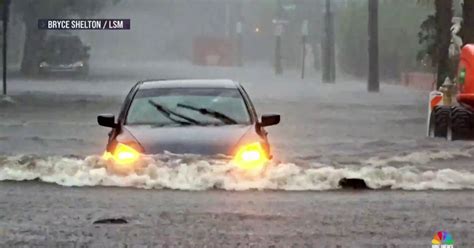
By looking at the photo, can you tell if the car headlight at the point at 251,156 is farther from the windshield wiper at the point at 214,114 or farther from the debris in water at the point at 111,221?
the debris in water at the point at 111,221

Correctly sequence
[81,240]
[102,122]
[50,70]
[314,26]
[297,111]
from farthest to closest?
[314,26] < [50,70] < [297,111] < [102,122] < [81,240]

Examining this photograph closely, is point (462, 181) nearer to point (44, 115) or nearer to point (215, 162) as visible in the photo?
point (215, 162)

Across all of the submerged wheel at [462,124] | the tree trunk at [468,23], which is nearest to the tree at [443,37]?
the tree trunk at [468,23]

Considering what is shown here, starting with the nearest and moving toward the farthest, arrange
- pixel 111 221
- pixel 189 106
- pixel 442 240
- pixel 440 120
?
pixel 442 240 < pixel 111 221 < pixel 189 106 < pixel 440 120

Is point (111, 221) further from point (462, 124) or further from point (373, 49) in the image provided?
point (373, 49)

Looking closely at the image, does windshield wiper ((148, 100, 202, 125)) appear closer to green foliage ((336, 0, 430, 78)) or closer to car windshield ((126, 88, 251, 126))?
car windshield ((126, 88, 251, 126))

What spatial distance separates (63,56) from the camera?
51281mm

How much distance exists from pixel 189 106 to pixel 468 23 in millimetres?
14688

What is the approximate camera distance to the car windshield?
45.6ft

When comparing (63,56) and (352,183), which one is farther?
(63,56)

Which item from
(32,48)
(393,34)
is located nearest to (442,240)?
(32,48)

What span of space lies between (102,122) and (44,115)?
15.8 meters

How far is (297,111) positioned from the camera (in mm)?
31938

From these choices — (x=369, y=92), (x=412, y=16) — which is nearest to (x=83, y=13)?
(x=369, y=92)
